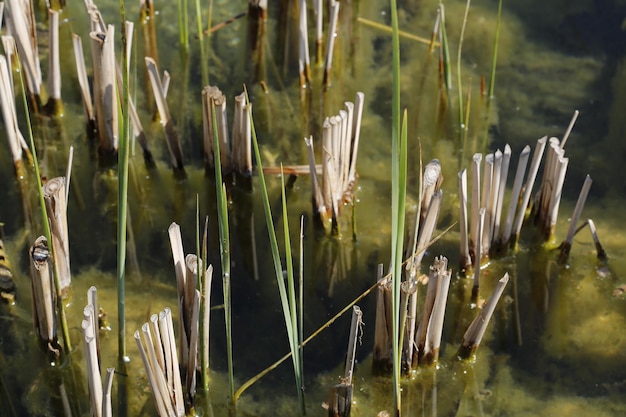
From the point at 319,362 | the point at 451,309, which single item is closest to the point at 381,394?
the point at 319,362

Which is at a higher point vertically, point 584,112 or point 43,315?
point 584,112

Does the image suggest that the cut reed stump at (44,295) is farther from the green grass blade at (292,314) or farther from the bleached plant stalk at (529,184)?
the bleached plant stalk at (529,184)

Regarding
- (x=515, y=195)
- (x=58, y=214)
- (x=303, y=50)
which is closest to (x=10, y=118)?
(x=58, y=214)

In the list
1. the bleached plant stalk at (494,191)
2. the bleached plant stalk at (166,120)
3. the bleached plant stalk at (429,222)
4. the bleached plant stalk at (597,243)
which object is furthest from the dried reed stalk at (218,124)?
the bleached plant stalk at (597,243)

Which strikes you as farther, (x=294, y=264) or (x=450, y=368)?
(x=294, y=264)

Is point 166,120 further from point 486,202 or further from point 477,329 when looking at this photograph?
point 477,329

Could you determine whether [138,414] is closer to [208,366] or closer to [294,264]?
[208,366]
